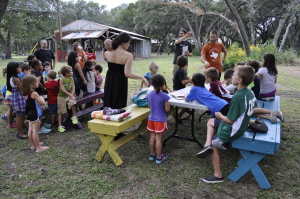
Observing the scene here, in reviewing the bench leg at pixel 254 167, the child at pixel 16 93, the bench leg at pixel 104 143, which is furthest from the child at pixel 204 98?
the child at pixel 16 93

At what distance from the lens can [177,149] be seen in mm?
3750

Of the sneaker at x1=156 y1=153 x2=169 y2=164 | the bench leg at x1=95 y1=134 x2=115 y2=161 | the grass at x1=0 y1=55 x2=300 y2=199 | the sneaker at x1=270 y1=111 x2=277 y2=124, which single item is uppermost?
the sneaker at x1=270 y1=111 x2=277 y2=124

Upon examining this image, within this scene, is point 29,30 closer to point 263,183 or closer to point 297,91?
point 297,91

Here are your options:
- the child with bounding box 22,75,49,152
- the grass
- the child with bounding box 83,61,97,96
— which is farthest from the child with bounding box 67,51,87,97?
the child with bounding box 22,75,49,152

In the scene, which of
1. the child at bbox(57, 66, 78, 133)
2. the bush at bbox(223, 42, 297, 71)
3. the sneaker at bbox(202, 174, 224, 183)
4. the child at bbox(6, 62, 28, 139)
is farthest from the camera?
the bush at bbox(223, 42, 297, 71)

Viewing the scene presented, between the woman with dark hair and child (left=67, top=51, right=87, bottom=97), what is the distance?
1.52 metres

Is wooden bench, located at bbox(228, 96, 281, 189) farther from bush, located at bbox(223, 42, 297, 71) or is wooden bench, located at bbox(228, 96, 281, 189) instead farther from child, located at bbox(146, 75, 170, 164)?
bush, located at bbox(223, 42, 297, 71)

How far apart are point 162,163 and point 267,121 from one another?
1625 millimetres

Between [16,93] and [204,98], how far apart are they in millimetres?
3302

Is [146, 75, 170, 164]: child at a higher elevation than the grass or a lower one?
higher

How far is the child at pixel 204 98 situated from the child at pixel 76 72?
2688 millimetres

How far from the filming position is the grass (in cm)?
267

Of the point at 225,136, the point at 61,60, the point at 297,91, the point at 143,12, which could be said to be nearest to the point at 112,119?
the point at 225,136

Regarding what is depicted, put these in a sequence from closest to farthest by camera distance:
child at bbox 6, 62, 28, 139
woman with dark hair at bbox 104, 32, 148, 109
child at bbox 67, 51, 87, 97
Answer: woman with dark hair at bbox 104, 32, 148, 109, child at bbox 6, 62, 28, 139, child at bbox 67, 51, 87, 97
